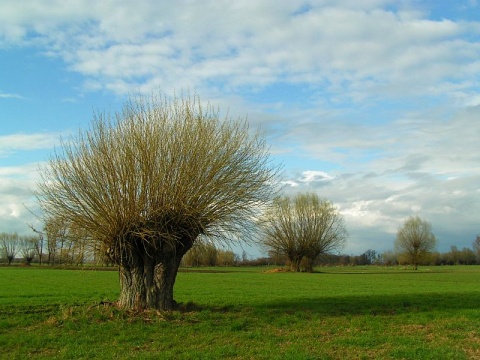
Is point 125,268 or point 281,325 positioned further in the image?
point 125,268

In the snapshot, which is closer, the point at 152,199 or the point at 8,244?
the point at 152,199

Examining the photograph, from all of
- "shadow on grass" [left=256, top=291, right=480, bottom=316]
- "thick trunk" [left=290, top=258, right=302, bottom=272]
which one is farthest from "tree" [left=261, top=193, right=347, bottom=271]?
"shadow on grass" [left=256, top=291, right=480, bottom=316]

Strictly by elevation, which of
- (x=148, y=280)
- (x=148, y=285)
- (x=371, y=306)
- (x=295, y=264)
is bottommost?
(x=295, y=264)

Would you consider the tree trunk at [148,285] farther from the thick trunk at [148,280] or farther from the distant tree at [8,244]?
the distant tree at [8,244]

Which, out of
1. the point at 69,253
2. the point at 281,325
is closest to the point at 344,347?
the point at 281,325

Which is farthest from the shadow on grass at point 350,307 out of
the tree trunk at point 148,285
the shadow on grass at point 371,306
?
the tree trunk at point 148,285

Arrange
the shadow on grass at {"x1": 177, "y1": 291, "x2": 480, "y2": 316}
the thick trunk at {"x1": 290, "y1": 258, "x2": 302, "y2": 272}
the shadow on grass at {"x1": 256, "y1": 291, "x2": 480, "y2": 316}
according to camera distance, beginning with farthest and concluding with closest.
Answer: the thick trunk at {"x1": 290, "y1": 258, "x2": 302, "y2": 272}
the shadow on grass at {"x1": 256, "y1": 291, "x2": 480, "y2": 316}
the shadow on grass at {"x1": 177, "y1": 291, "x2": 480, "y2": 316}

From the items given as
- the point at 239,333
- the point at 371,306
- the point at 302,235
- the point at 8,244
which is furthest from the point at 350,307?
the point at 8,244

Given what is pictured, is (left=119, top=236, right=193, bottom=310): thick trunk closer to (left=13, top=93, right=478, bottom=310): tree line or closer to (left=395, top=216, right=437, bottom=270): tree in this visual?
(left=13, top=93, right=478, bottom=310): tree line

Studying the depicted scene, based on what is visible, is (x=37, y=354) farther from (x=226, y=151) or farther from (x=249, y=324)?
(x=226, y=151)

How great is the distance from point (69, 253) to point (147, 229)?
11.6ft

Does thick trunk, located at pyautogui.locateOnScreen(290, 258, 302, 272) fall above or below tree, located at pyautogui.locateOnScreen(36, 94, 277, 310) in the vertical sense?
below

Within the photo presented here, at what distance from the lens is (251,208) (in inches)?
720

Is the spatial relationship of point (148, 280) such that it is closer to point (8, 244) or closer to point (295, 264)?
point (295, 264)
